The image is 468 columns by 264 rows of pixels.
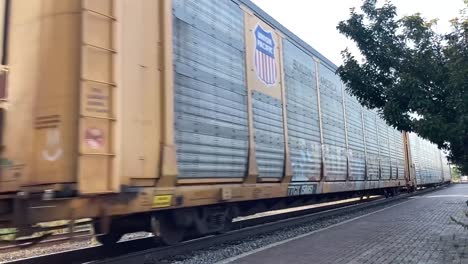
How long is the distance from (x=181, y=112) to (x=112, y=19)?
1.63 m

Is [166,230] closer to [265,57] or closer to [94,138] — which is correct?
[94,138]

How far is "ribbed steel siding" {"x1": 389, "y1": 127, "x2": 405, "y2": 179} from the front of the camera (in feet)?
63.6

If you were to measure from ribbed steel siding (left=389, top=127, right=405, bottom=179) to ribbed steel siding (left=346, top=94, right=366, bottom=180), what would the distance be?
4.69 m

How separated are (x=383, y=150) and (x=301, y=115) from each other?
8639mm

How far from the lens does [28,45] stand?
4914 mm

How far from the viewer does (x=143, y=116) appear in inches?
213

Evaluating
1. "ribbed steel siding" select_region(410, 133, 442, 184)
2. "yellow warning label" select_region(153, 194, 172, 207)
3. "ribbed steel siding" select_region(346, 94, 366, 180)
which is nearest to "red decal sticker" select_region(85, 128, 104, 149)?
"yellow warning label" select_region(153, 194, 172, 207)

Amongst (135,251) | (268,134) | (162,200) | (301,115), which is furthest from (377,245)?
(301,115)

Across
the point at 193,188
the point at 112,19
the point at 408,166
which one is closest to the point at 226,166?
the point at 193,188

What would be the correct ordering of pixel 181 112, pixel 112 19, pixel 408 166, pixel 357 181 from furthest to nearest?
1. pixel 408 166
2. pixel 357 181
3. pixel 181 112
4. pixel 112 19

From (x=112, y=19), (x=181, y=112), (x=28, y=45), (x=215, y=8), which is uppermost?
(x=215, y=8)

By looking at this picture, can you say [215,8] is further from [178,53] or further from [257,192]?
[257,192]

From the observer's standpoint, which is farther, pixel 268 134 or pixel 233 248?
pixel 268 134

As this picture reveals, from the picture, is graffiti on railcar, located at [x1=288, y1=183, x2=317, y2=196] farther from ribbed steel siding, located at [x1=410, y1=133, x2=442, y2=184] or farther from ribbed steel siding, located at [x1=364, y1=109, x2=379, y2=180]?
ribbed steel siding, located at [x1=410, y1=133, x2=442, y2=184]
